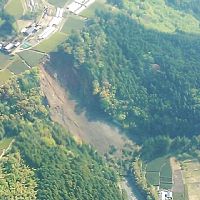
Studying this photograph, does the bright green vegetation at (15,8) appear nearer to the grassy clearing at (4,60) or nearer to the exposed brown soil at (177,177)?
the grassy clearing at (4,60)

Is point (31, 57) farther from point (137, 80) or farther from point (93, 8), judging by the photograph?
point (93, 8)

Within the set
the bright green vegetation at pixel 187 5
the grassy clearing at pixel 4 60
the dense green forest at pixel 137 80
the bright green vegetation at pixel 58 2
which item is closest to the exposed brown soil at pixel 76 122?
the dense green forest at pixel 137 80

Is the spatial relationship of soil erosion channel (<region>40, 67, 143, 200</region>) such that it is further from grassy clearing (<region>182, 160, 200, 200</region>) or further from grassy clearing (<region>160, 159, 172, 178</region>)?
grassy clearing (<region>182, 160, 200, 200</region>)

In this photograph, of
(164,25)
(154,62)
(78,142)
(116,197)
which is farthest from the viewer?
(164,25)

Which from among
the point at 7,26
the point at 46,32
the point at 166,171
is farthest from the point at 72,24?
the point at 166,171

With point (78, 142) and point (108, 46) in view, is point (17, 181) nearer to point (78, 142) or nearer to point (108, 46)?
point (78, 142)

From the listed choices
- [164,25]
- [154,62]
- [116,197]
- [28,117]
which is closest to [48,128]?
[28,117]
